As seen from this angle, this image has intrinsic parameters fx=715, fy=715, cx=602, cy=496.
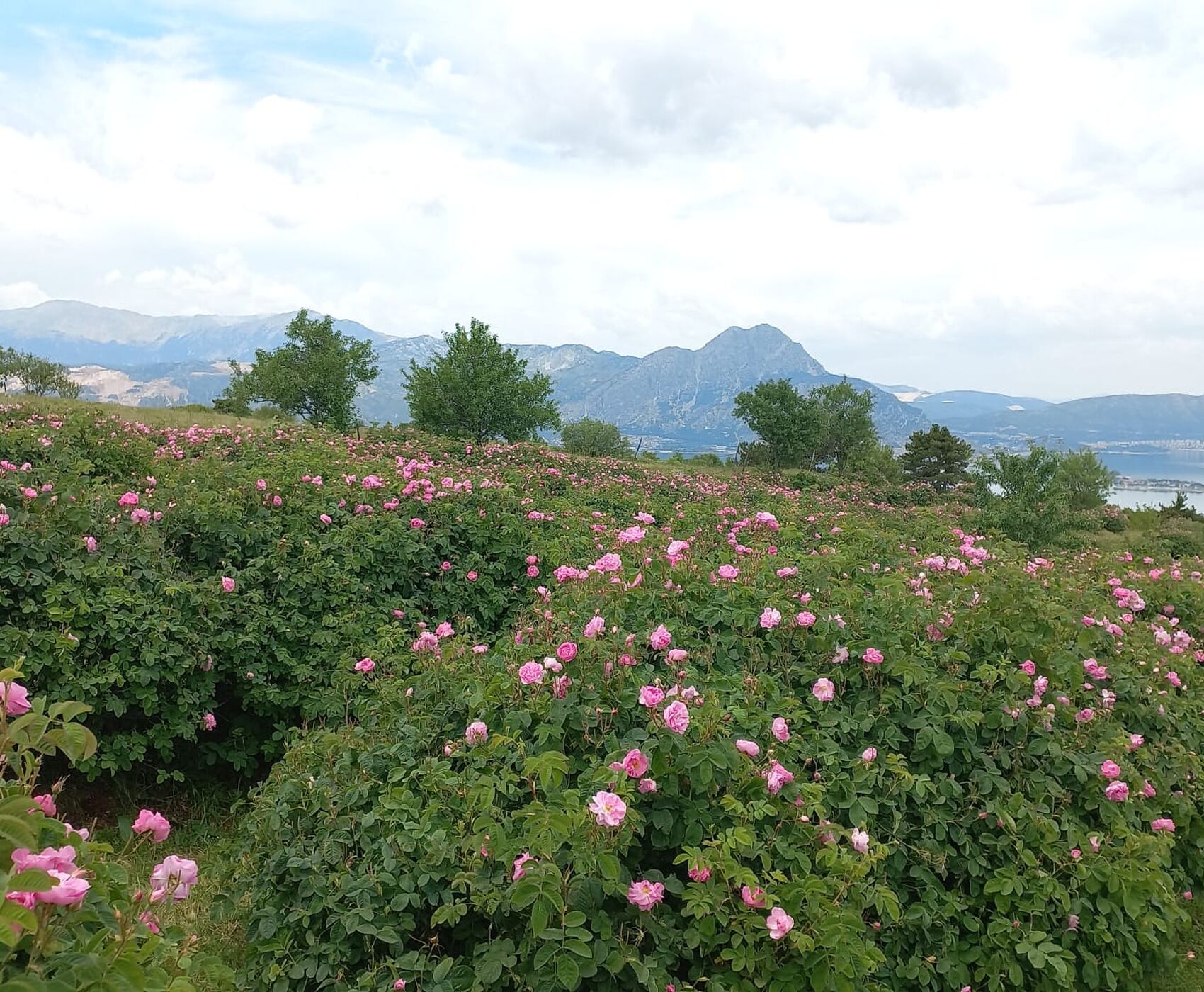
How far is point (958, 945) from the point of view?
127 inches

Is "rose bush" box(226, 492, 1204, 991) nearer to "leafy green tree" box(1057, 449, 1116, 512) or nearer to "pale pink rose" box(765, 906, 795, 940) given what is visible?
"pale pink rose" box(765, 906, 795, 940)

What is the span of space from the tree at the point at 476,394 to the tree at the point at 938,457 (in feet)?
103

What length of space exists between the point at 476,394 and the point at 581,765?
1450 inches

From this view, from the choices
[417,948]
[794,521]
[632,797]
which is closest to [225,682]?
[417,948]

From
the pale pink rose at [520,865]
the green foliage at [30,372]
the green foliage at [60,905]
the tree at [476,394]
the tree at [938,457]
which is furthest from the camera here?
the green foliage at [30,372]

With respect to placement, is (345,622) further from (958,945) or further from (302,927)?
(958,945)

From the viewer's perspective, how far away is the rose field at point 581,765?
2.46 m

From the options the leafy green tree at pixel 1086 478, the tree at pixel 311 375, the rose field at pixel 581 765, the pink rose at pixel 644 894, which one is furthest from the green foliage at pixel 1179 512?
the pink rose at pixel 644 894

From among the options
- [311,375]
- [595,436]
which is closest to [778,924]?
[311,375]

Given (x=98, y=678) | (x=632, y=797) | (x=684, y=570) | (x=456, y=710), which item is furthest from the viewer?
(x=684, y=570)

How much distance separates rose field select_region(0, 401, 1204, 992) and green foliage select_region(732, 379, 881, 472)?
4649cm

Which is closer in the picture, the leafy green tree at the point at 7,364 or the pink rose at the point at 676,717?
the pink rose at the point at 676,717

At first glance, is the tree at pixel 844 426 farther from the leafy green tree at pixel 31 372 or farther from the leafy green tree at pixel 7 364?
the leafy green tree at pixel 7 364

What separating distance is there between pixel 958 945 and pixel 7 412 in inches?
446
